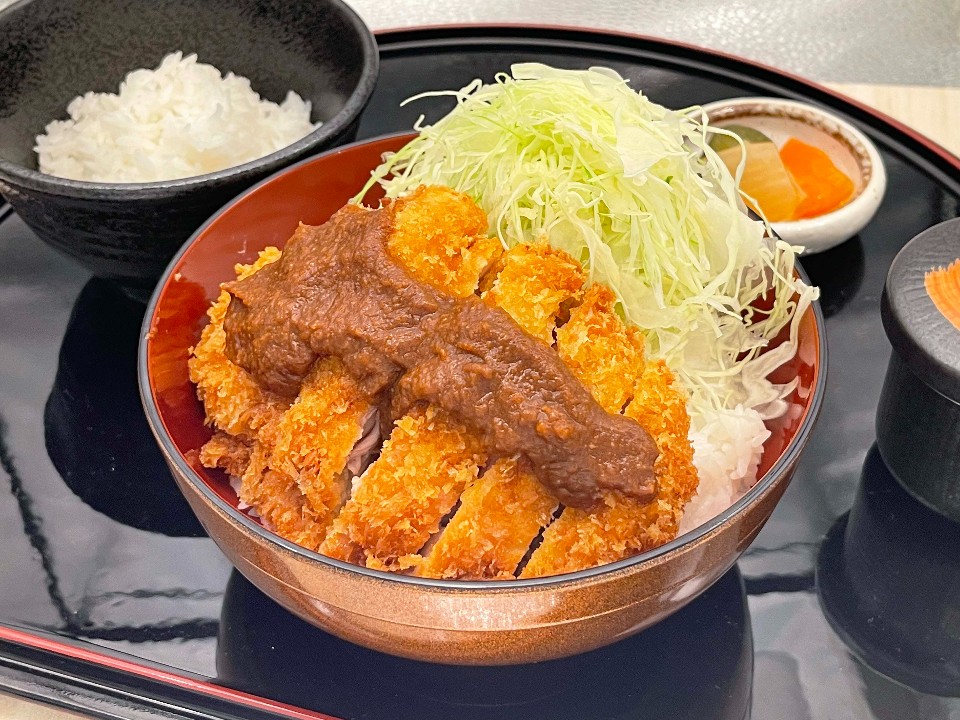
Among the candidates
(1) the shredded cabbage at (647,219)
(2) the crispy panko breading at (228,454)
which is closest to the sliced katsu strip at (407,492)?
(2) the crispy panko breading at (228,454)

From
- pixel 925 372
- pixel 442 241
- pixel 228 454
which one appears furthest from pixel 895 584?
pixel 228 454

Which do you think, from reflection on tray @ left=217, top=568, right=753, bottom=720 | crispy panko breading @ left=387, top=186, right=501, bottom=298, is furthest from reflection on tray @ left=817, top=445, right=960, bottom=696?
crispy panko breading @ left=387, top=186, right=501, bottom=298

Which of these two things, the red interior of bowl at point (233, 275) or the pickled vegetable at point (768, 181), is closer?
the red interior of bowl at point (233, 275)

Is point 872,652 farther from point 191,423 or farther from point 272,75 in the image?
point 272,75

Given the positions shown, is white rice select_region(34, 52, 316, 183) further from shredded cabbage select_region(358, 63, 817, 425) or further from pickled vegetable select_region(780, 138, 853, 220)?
pickled vegetable select_region(780, 138, 853, 220)

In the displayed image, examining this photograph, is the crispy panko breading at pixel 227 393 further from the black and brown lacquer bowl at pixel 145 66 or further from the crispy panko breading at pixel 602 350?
the crispy panko breading at pixel 602 350

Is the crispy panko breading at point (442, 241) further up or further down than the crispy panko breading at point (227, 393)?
further up

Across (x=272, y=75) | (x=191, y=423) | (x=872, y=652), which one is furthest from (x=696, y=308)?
(x=272, y=75)
